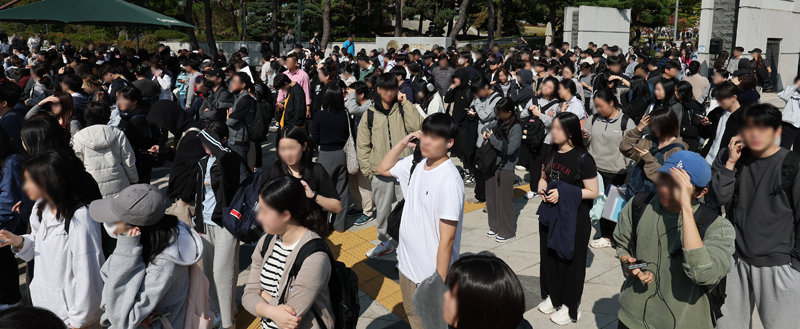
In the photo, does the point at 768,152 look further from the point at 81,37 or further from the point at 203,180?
the point at 81,37

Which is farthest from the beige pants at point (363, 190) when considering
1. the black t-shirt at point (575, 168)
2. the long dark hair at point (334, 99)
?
the black t-shirt at point (575, 168)

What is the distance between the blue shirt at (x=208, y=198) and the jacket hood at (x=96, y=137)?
1690mm

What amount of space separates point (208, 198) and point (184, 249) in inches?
54.0

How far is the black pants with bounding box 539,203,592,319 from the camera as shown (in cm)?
476

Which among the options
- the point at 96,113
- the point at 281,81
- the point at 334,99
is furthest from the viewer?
the point at 281,81

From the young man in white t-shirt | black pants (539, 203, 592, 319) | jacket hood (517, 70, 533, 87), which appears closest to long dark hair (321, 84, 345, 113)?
black pants (539, 203, 592, 319)

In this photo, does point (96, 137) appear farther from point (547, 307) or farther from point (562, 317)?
point (562, 317)

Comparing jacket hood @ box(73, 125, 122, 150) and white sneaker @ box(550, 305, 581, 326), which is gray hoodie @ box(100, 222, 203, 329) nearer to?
jacket hood @ box(73, 125, 122, 150)

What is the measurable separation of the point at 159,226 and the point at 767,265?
3.76m

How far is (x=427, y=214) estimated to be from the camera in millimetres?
3650

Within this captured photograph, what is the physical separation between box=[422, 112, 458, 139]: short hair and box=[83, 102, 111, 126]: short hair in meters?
4.08

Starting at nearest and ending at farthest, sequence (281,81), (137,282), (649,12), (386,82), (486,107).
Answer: (137,282), (386,82), (486,107), (281,81), (649,12)

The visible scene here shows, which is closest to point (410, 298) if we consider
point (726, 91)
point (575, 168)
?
point (575, 168)

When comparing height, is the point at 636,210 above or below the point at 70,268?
above
